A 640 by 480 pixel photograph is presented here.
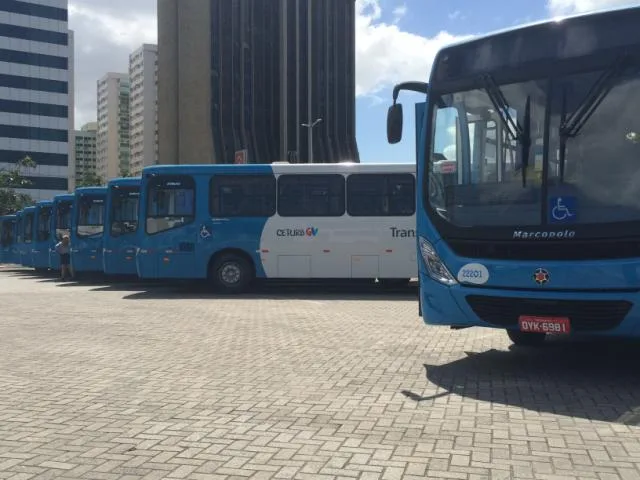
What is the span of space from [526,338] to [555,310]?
2247 millimetres

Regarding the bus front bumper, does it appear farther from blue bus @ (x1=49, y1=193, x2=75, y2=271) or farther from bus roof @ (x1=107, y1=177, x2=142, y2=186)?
blue bus @ (x1=49, y1=193, x2=75, y2=271)

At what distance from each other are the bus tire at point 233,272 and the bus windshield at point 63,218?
9135mm

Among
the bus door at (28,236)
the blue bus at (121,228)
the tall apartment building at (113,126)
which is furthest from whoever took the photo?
the tall apartment building at (113,126)

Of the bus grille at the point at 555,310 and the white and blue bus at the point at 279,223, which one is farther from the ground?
the white and blue bus at the point at 279,223

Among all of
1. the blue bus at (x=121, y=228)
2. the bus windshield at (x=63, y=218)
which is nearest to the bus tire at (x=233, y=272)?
the blue bus at (x=121, y=228)

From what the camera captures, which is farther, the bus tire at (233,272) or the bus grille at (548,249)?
the bus tire at (233,272)

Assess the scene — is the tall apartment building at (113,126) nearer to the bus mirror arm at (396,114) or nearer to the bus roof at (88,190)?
the bus roof at (88,190)

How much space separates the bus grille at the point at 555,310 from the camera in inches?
239

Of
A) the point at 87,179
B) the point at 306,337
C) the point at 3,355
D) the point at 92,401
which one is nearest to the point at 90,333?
the point at 3,355

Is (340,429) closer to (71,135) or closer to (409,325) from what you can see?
(409,325)

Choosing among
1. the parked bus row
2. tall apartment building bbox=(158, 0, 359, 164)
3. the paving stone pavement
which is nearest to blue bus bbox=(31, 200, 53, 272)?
the parked bus row

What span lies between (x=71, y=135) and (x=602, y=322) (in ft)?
352

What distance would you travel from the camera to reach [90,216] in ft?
68.7

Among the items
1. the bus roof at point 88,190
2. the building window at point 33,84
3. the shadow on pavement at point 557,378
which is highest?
the building window at point 33,84
